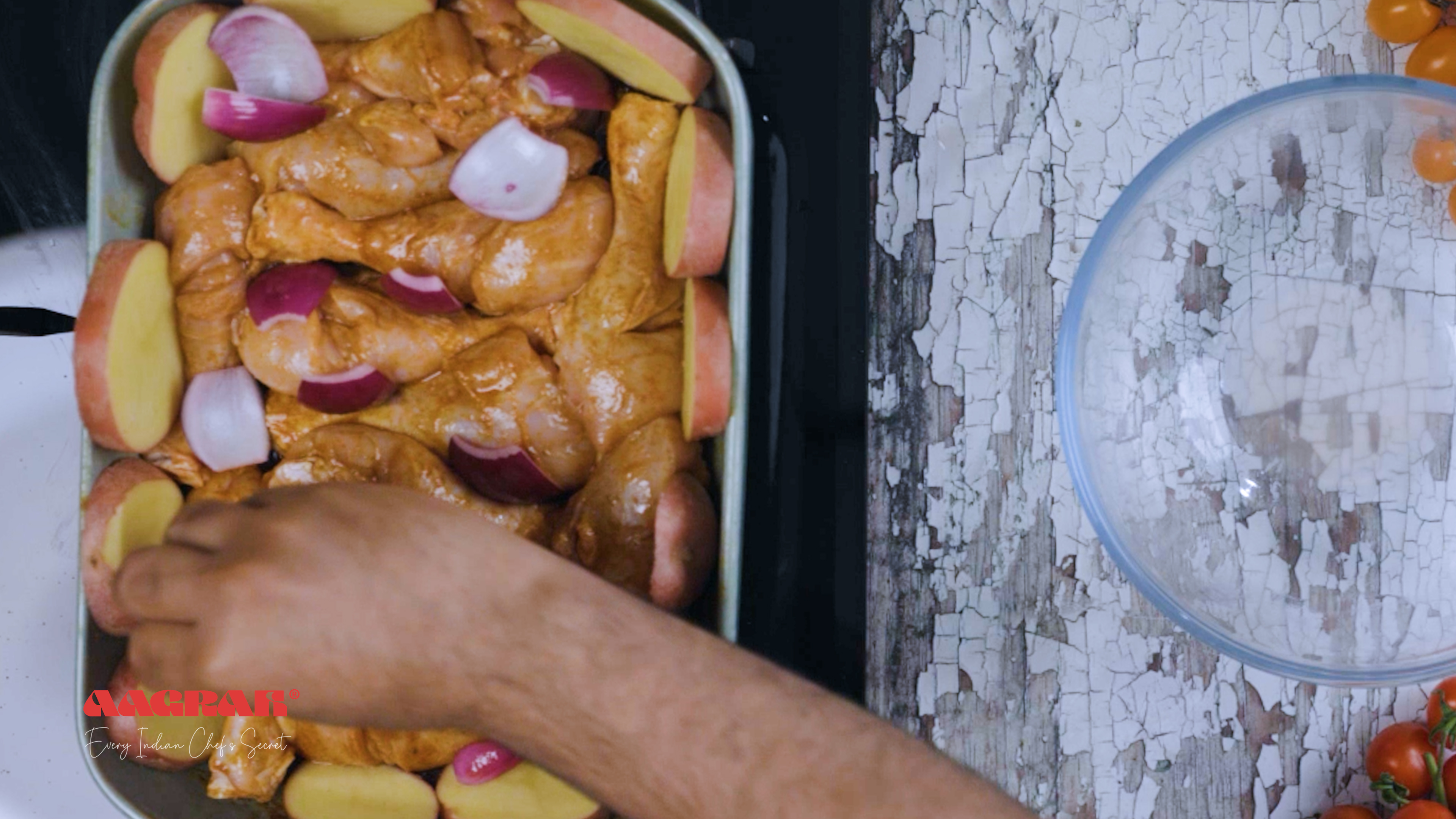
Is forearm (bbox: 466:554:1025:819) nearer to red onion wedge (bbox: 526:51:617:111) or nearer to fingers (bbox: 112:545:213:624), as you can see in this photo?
fingers (bbox: 112:545:213:624)

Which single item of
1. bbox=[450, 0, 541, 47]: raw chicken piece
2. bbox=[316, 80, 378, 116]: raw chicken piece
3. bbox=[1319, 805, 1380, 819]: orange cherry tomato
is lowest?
bbox=[1319, 805, 1380, 819]: orange cherry tomato

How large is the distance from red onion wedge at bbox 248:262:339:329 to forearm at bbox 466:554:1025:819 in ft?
1.31

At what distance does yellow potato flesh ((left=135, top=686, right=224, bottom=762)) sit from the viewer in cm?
91

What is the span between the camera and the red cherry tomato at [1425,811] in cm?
95

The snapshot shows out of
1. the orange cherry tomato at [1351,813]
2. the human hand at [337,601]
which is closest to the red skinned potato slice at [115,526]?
the human hand at [337,601]

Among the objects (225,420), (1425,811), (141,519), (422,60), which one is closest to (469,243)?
(422,60)

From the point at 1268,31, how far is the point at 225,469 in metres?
1.11

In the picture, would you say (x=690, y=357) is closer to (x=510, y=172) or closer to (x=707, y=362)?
(x=707, y=362)

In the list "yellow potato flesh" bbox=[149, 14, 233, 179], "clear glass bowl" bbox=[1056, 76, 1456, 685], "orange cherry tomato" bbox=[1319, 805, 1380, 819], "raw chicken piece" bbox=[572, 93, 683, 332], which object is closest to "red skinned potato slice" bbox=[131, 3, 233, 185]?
"yellow potato flesh" bbox=[149, 14, 233, 179]

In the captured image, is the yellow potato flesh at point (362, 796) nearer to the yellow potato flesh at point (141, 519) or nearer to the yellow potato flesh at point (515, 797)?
the yellow potato flesh at point (515, 797)

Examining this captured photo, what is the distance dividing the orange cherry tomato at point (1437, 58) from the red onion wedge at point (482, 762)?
105cm

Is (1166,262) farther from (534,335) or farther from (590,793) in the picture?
(590,793)

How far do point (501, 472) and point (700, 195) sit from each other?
297 millimetres

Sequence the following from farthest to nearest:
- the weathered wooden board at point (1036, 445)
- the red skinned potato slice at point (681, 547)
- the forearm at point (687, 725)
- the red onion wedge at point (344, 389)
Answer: the weathered wooden board at point (1036, 445) < the red onion wedge at point (344, 389) < the red skinned potato slice at point (681, 547) < the forearm at point (687, 725)
